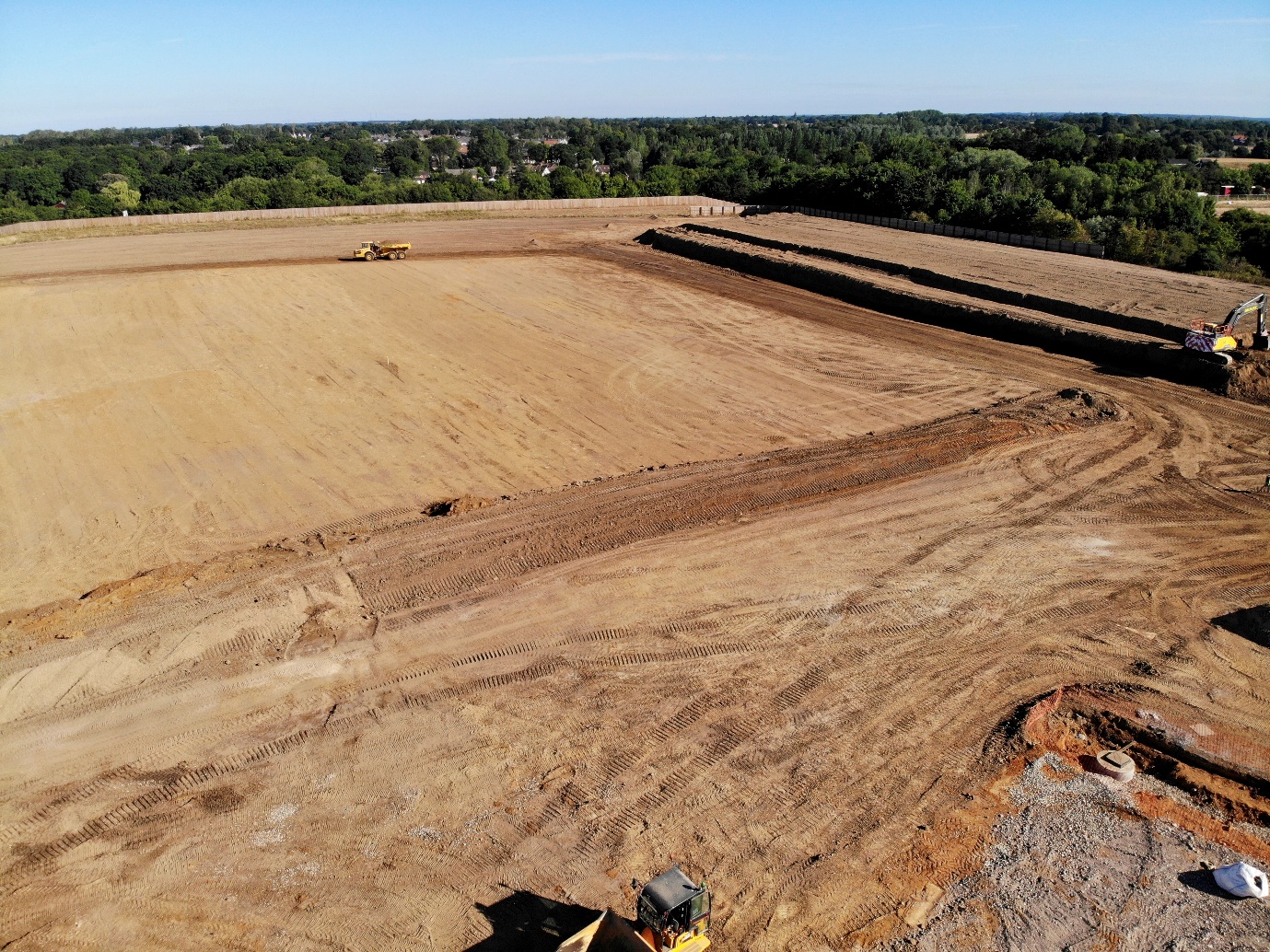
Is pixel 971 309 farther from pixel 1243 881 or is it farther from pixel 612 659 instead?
pixel 1243 881

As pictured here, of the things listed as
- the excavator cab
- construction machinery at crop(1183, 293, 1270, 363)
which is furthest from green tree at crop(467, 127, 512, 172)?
the excavator cab

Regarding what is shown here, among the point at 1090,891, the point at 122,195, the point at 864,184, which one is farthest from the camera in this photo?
the point at 122,195

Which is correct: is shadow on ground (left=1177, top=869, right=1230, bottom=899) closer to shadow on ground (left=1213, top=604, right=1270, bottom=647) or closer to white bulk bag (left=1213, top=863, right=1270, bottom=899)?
white bulk bag (left=1213, top=863, right=1270, bottom=899)

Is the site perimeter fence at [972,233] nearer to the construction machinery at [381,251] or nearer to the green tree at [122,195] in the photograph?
the construction machinery at [381,251]

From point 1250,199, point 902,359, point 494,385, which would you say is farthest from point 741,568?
point 1250,199

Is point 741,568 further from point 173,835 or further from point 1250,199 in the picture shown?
point 1250,199

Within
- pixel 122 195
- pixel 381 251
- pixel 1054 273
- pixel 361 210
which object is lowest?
pixel 381 251

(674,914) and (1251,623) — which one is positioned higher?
(674,914)

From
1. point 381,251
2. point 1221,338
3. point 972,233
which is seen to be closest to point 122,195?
point 381,251
